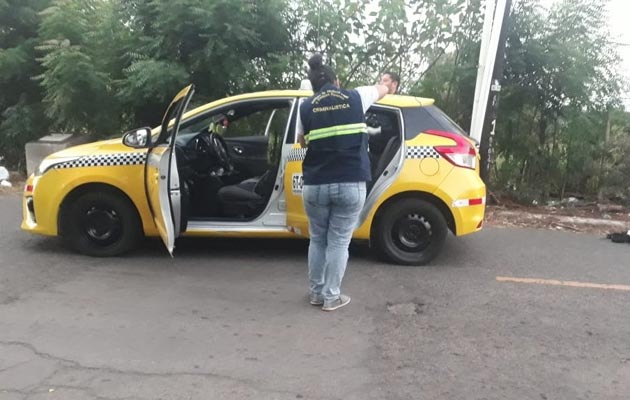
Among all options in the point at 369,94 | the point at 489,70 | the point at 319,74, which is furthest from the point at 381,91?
the point at 489,70

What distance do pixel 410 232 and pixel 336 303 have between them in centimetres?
139

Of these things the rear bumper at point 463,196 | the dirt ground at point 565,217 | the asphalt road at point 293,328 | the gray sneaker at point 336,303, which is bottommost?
the asphalt road at point 293,328

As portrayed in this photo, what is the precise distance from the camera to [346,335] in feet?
13.9

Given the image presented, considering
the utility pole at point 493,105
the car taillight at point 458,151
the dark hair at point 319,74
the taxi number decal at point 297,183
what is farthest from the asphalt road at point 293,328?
the utility pole at point 493,105

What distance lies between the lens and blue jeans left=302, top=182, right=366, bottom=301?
4449mm

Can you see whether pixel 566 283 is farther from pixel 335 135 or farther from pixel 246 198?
pixel 246 198

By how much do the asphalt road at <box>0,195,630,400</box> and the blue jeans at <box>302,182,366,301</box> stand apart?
0.27 m

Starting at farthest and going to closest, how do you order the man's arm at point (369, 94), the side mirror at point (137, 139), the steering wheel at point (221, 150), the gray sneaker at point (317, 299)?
1. the steering wheel at point (221, 150)
2. the side mirror at point (137, 139)
3. the gray sneaker at point (317, 299)
4. the man's arm at point (369, 94)

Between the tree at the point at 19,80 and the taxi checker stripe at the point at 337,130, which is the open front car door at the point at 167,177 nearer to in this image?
the taxi checker stripe at the point at 337,130

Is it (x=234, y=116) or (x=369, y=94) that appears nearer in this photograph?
(x=369, y=94)

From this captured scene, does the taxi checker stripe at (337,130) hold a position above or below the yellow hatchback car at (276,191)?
above

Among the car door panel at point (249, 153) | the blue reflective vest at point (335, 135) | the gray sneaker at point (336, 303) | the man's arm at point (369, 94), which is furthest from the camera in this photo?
the car door panel at point (249, 153)

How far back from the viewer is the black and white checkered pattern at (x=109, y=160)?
5.65 metres

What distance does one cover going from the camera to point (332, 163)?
14.5ft
